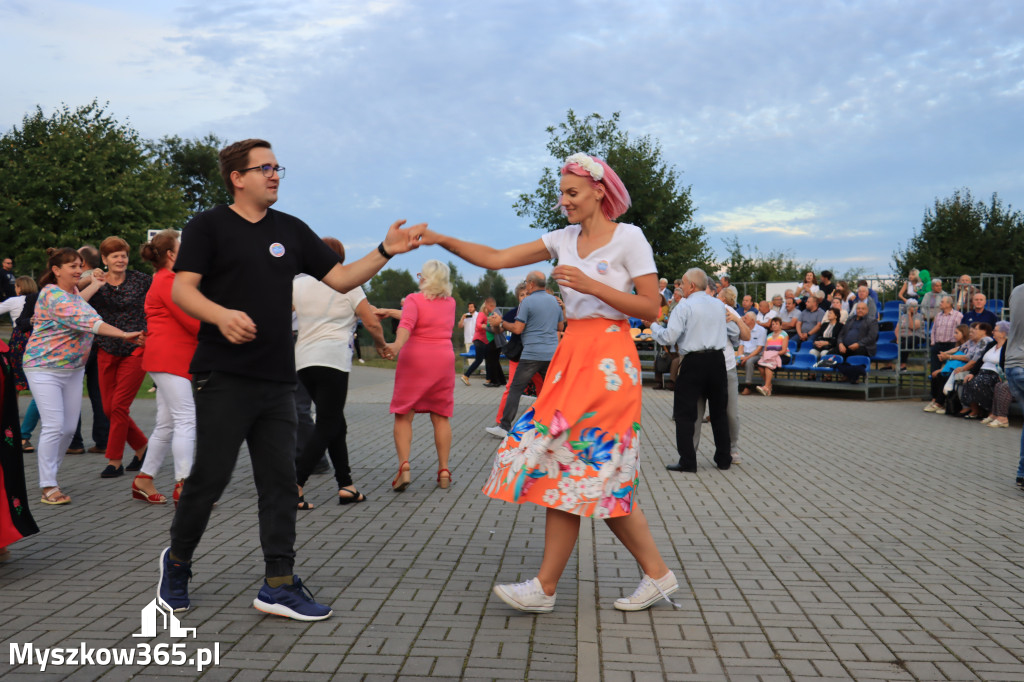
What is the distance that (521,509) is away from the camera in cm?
677

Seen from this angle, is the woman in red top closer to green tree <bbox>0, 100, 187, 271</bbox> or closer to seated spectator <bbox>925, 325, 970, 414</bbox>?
seated spectator <bbox>925, 325, 970, 414</bbox>

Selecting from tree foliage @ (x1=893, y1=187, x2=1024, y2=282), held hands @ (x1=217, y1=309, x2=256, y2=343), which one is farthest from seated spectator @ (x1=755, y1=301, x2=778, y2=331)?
tree foliage @ (x1=893, y1=187, x2=1024, y2=282)

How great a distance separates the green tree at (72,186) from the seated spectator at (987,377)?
37168 mm

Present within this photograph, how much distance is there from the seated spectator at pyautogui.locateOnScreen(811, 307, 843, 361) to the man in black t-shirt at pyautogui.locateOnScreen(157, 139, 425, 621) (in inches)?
649

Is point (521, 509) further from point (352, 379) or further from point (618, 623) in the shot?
point (352, 379)

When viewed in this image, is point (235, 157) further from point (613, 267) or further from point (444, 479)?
point (444, 479)

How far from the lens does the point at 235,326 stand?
12.2 ft

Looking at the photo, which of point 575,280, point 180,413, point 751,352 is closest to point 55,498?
point 180,413

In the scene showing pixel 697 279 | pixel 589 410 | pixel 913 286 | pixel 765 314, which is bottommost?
pixel 589 410

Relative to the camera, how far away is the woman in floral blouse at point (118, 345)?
7.90 metres

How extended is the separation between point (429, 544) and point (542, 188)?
118 ft

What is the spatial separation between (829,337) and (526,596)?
53.8 ft

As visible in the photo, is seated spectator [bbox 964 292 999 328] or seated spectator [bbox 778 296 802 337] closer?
seated spectator [bbox 964 292 999 328]

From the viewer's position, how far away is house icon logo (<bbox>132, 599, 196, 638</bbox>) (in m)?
3.83
